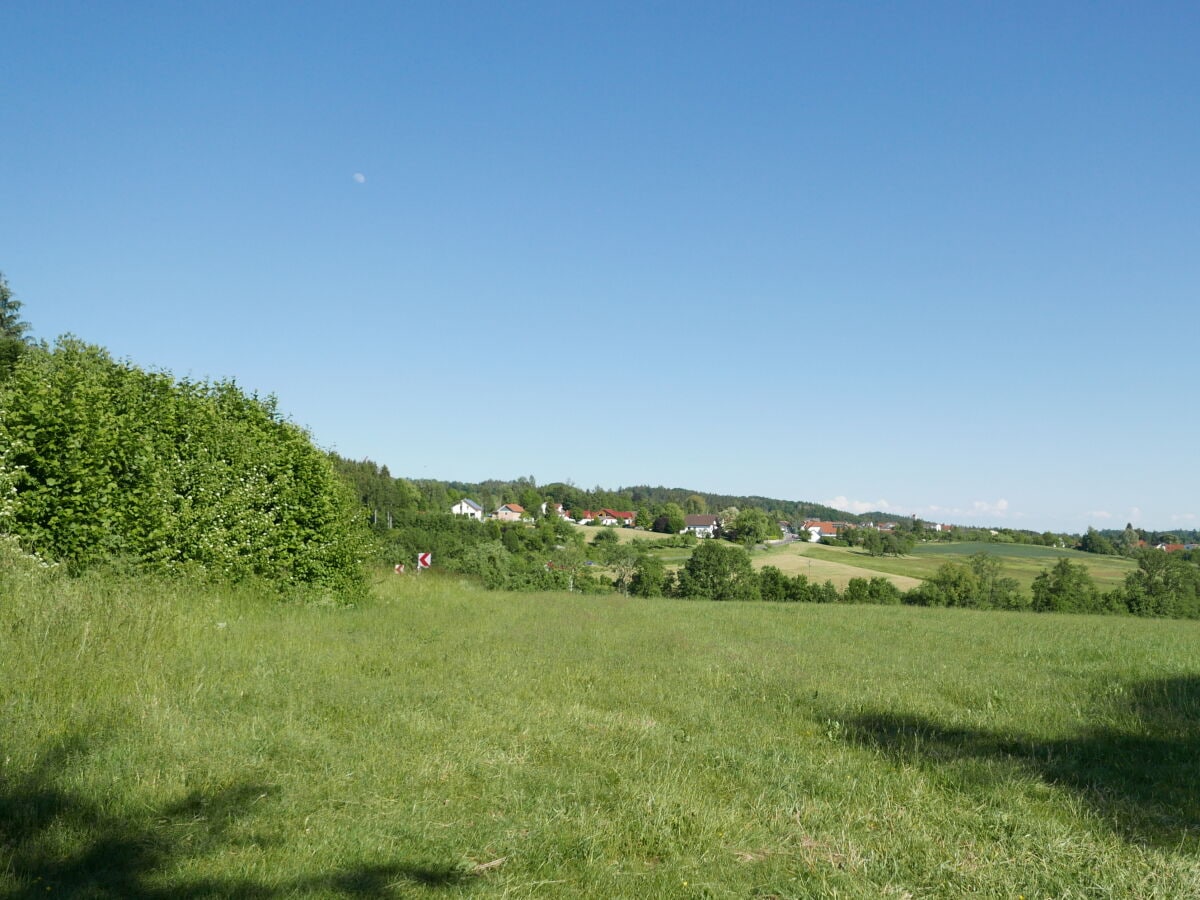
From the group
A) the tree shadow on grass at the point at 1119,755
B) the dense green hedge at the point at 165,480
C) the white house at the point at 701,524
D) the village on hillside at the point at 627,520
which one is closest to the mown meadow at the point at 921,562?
the village on hillside at the point at 627,520

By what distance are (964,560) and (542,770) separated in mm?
89204

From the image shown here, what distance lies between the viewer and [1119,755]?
22.9 ft

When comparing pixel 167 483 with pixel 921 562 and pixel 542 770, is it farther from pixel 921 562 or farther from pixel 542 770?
pixel 921 562

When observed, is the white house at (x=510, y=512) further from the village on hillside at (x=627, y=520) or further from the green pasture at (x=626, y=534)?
the green pasture at (x=626, y=534)

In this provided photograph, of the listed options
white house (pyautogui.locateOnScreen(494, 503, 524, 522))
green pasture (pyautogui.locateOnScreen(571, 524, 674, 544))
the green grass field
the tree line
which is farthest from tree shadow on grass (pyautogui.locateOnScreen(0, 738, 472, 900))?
white house (pyautogui.locateOnScreen(494, 503, 524, 522))

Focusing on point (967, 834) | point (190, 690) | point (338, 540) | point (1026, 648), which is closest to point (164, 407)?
point (338, 540)

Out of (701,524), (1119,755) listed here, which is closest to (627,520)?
(701,524)

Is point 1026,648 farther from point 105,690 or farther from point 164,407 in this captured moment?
point 164,407

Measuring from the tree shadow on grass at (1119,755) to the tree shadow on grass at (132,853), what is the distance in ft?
14.6

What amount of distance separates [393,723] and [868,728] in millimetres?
4595

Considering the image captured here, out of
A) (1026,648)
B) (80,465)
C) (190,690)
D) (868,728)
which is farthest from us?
(1026,648)

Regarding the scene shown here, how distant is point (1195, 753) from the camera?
7004mm

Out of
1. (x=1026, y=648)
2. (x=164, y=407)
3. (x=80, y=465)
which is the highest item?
(x=164, y=407)

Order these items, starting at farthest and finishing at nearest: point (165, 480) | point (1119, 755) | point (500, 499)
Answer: point (500, 499) → point (165, 480) → point (1119, 755)
